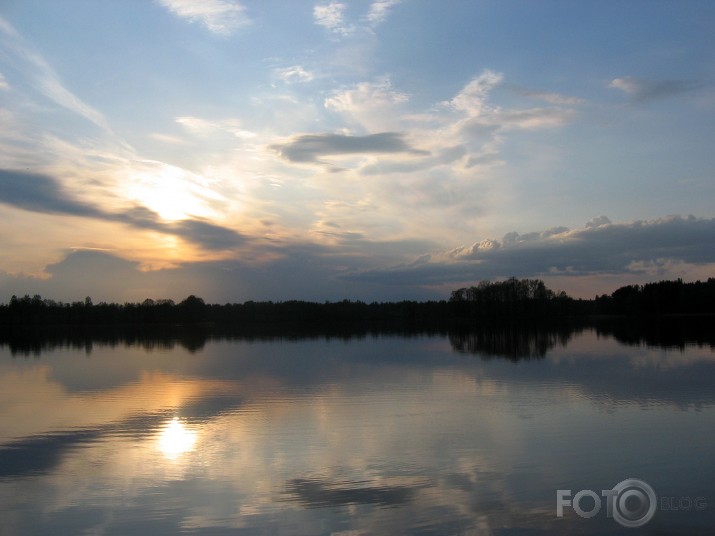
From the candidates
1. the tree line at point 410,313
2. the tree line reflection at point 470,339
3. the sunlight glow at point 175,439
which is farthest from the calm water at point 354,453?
the tree line at point 410,313

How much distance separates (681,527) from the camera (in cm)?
719

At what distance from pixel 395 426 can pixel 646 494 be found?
5.54m

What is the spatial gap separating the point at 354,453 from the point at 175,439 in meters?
3.84

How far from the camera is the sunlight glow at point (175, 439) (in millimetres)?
11211

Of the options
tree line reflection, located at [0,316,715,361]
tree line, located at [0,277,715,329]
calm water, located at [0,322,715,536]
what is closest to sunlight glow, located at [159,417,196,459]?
calm water, located at [0,322,715,536]

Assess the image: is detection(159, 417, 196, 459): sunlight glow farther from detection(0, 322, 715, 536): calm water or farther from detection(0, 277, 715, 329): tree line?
detection(0, 277, 715, 329): tree line

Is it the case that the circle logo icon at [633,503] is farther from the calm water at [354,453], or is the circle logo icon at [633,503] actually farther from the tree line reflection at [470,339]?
the tree line reflection at [470,339]

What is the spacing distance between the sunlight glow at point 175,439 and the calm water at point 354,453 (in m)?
0.07

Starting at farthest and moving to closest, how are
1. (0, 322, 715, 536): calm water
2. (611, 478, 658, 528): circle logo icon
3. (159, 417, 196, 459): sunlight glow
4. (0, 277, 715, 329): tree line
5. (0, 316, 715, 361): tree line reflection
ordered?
1. (0, 277, 715, 329): tree line
2. (0, 316, 715, 361): tree line reflection
3. (159, 417, 196, 459): sunlight glow
4. (0, 322, 715, 536): calm water
5. (611, 478, 658, 528): circle logo icon

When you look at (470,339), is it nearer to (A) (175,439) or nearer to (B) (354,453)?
(A) (175,439)

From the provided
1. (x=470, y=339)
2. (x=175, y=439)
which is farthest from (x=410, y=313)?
(x=175, y=439)

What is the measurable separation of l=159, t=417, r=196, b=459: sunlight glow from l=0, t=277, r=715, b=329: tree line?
85861 mm

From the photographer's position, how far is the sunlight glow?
1121 cm

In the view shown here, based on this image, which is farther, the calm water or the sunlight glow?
the sunlight glow
